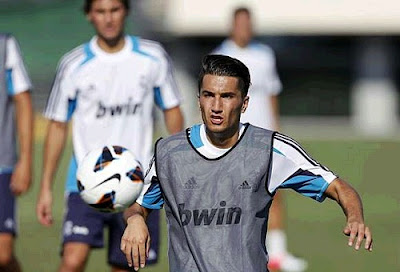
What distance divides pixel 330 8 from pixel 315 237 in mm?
27145

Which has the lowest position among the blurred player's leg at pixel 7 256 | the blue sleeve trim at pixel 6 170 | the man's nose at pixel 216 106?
the blurred player's leg at pixel 7 256

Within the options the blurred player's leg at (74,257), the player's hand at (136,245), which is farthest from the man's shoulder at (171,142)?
the blurred player's leg at (74,257)

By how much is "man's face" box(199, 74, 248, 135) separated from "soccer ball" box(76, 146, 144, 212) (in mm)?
1149

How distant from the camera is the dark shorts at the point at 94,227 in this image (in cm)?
810

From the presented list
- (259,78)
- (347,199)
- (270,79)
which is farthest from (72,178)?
(270,79)

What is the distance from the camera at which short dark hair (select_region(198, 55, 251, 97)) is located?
5.88m

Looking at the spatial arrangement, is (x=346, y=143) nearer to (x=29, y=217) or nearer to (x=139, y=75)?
(x=29, y=217)

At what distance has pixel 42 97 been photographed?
35000mm

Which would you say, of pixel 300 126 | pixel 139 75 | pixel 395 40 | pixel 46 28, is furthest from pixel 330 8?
pixel 139 75

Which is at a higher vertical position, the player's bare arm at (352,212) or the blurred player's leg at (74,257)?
the player's bare arm at (352,212)

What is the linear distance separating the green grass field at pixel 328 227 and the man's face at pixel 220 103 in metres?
5.21

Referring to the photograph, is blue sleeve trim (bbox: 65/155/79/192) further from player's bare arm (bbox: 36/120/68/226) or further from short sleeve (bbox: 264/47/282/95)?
short sleeve (bbox: 264/47/282/95)

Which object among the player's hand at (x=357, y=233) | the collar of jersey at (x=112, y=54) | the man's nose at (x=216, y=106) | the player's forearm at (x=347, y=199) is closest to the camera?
the player's hand at (x=357, y=233)

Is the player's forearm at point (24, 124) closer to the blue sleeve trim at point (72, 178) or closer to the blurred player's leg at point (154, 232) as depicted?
the blue sleeve trim at point (72, 178)
